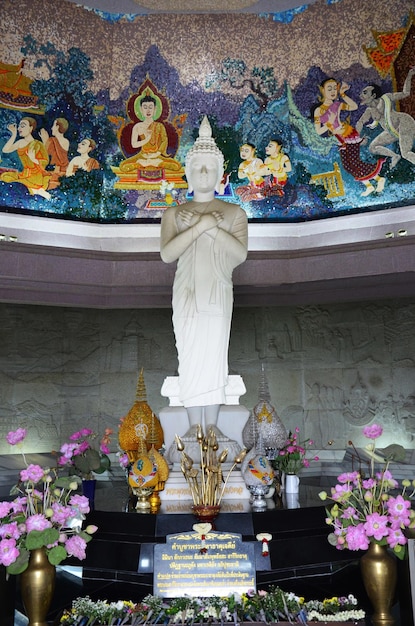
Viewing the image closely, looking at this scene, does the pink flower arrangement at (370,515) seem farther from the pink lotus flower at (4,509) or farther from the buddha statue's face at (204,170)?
the buddha statue's face at (204,170)

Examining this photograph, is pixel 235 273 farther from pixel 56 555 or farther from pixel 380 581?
pixel 56 555

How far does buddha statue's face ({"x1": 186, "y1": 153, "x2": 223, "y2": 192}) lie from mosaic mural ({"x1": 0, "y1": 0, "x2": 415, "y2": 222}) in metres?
3.59

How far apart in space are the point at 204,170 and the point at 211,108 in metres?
3.92

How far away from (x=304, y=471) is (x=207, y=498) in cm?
430

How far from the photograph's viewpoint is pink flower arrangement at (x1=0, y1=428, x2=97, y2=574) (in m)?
3.22

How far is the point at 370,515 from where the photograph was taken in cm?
337

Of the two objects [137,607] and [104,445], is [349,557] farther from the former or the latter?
[104,445]

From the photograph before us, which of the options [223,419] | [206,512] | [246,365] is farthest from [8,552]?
[246,365]

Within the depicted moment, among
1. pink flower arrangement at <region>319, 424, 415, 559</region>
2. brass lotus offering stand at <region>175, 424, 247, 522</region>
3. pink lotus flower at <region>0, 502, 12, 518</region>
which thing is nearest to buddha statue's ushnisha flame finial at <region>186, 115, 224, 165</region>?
brass lotus offering stand at <region>175, 424, 247, 522</region>

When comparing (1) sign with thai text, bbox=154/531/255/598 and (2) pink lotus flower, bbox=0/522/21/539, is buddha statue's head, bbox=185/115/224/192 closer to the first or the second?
(1) sign with thai text, bbox=154/531/255/598

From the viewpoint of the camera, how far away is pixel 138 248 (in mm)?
8477

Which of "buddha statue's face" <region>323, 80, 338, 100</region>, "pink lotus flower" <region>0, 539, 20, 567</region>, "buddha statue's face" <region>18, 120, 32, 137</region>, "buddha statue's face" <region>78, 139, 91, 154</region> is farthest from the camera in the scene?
"buddha statue's face" <region>78, 139, 91, 154</region>

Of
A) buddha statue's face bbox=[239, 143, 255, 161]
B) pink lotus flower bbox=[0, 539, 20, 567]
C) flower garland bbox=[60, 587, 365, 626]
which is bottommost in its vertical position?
flower garland bbox=[60, 587, 365, 626]

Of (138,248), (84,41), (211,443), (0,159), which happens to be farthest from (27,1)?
(211,443)
